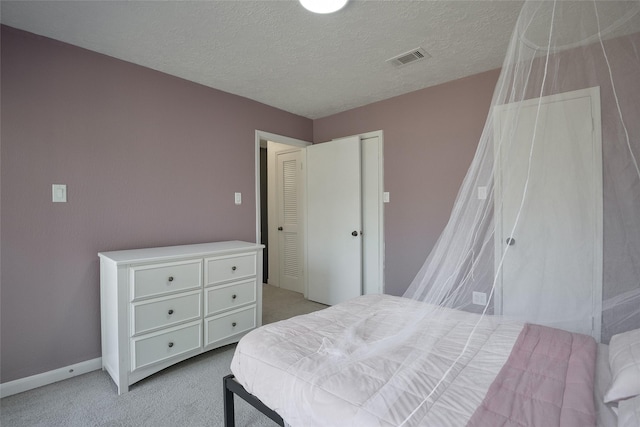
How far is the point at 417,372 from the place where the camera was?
1111mm

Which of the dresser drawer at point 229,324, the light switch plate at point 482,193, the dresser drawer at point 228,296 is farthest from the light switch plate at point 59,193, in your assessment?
the light switch plate at point 482,193

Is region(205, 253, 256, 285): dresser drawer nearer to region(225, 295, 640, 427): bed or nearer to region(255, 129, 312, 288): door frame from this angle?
region(255, 129, 312, 288): door frame

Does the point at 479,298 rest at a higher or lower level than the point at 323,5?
lower

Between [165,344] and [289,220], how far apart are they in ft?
7.99

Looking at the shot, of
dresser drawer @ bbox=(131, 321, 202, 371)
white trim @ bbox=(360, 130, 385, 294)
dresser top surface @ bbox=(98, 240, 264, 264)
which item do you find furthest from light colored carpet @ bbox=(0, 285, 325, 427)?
white trim @ bbox=(360, 130, 385, 294)

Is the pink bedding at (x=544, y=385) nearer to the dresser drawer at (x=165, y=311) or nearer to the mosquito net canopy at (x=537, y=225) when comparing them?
the mosquito net canopy at (x=537, y=225)

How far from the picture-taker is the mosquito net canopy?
1137 millimetres

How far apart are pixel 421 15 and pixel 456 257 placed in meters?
1.44

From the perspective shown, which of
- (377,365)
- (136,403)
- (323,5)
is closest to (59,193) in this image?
(136,403)

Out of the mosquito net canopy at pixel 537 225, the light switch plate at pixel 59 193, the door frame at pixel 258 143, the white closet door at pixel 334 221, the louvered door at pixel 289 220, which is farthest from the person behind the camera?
the louvered door at pixel 289 220

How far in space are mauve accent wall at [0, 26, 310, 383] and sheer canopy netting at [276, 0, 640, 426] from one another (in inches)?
74.6

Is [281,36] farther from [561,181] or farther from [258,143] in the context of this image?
[561,181]

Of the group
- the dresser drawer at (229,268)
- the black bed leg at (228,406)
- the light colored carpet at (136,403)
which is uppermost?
the dresser drawer at (229,268)

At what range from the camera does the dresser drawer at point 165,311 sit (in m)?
1.96
